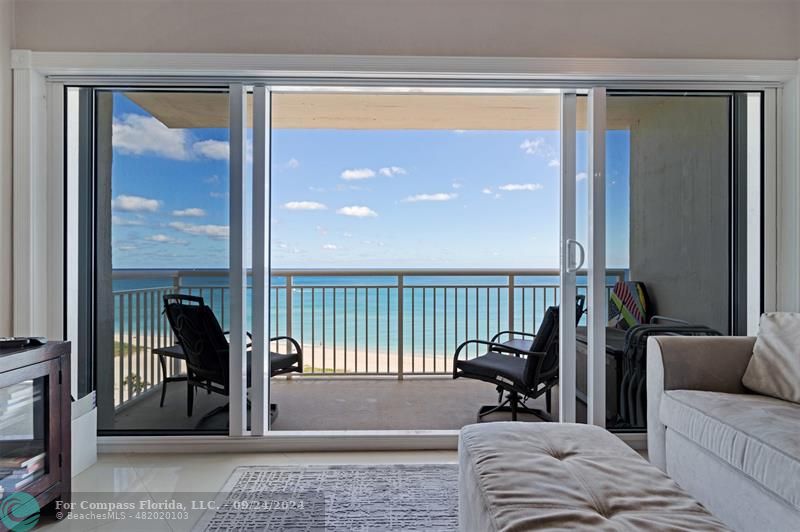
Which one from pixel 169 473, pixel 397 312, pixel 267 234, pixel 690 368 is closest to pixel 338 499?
pixel 169 473

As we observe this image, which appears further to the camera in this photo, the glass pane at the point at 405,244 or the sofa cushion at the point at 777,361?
the glass pane at the point at 405,244

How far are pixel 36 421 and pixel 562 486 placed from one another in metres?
1.94

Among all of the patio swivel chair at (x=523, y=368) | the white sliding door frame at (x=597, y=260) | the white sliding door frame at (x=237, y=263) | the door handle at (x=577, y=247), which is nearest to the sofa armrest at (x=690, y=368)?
the white sliding door frame at (x=597, y=260)

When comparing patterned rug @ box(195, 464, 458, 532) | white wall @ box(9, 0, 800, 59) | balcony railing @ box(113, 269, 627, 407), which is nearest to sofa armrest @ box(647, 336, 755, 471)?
patterned rug @ box(195, 464, 458, 532)

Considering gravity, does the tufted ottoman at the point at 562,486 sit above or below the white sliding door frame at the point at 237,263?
below

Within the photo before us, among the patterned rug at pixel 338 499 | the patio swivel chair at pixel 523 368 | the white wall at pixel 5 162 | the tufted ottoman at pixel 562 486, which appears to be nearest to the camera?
the tufted ottoman at pixel 562 486

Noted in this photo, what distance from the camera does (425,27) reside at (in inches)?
93.2

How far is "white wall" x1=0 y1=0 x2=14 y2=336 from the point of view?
2.24 metres

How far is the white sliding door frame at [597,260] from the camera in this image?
246 cm

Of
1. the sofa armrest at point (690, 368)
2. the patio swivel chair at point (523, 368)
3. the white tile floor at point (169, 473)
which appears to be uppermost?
the sofa armrest at point (690, 368)

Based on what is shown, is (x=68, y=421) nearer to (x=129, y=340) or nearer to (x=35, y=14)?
(x=129, y=340)

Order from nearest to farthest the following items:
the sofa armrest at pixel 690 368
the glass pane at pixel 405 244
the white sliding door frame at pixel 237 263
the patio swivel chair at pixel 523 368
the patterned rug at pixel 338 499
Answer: the patterned rug at pixel 338 499 → the sofa armrest at pixel 690 368 → the white sliding door frame at pixel 237 263 → the patio swivel chair at pixel 523 368 → the glass pane at pixel 405 244

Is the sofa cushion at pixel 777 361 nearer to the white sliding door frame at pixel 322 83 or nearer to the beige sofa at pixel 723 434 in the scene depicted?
the beige sofa at pixel 723 434

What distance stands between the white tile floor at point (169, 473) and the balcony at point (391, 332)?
0.69 m
